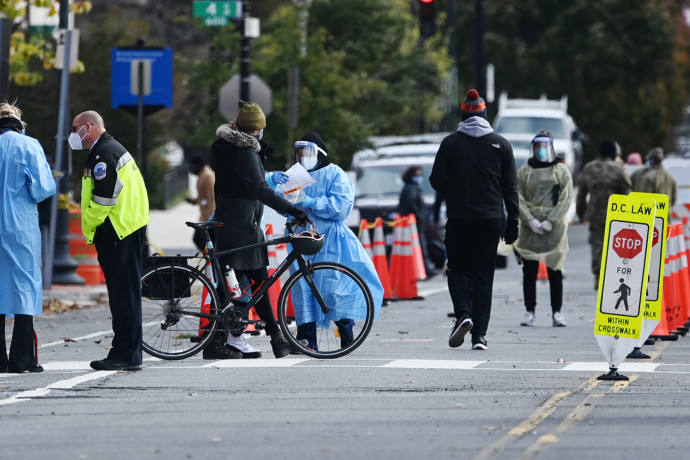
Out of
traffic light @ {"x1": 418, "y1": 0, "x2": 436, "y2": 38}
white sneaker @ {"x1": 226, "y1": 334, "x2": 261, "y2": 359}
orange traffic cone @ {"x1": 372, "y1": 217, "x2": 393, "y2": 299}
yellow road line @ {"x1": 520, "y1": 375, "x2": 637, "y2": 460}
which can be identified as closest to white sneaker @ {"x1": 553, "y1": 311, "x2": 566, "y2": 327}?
orange traffic cone @ {"x1": 372, "y1": 217, "x2": 393, "y2": 299}

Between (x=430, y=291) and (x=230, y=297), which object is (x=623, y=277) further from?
(x=430, y=291)

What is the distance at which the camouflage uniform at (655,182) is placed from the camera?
21.5 metres

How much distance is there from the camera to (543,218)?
626 inches

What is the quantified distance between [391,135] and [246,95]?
1664cm

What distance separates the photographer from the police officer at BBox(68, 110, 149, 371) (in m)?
11.4

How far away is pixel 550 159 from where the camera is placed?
15797 millimetres

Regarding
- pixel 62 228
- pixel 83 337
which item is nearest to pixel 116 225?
pixel 83 337

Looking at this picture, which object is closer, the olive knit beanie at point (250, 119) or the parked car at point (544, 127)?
the olive knit beanie at point (250, 119)

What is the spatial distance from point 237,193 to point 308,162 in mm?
655

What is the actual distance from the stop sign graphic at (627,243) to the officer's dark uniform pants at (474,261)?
2.14 metres

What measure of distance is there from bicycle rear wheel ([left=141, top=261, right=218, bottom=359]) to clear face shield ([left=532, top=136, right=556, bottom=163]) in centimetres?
464

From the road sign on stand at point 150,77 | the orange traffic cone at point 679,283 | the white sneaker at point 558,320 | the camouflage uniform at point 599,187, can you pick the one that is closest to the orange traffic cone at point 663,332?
the orange traffic cone at point 679,283

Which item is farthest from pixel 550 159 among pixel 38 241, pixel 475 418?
pixel 475 418

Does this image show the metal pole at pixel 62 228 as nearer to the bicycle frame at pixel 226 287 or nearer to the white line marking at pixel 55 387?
the bicycle frame at pixel 226 287
